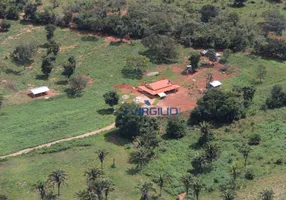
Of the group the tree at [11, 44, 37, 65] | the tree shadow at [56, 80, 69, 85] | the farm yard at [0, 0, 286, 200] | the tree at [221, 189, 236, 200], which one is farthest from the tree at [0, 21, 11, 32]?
the tree at [221, 189, 236, 200]

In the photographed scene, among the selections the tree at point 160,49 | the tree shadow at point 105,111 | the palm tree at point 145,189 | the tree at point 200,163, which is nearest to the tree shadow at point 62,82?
the tree shadow at point 105,111

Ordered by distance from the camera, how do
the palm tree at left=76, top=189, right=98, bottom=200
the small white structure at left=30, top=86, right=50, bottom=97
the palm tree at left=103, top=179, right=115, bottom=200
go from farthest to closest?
the small white structure at left=30, top=86, right=50, bottom=97
the palm tree at left=103, top=179, right=115, bottom=200
the palm tree at left=76, top=189, right=98, bottom=200

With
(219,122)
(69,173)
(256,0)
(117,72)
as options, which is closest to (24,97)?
(117,72)

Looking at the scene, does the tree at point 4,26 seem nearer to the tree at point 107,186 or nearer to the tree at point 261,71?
the tree at point 261,71

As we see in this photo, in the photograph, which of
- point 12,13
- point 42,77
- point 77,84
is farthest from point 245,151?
point 12,13

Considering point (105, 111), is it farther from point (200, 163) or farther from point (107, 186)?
point (107, 186)

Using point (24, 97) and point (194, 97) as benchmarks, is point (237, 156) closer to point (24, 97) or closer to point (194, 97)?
point (194, 97)

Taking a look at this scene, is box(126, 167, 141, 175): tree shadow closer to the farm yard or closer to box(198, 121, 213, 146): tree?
the farm yard
